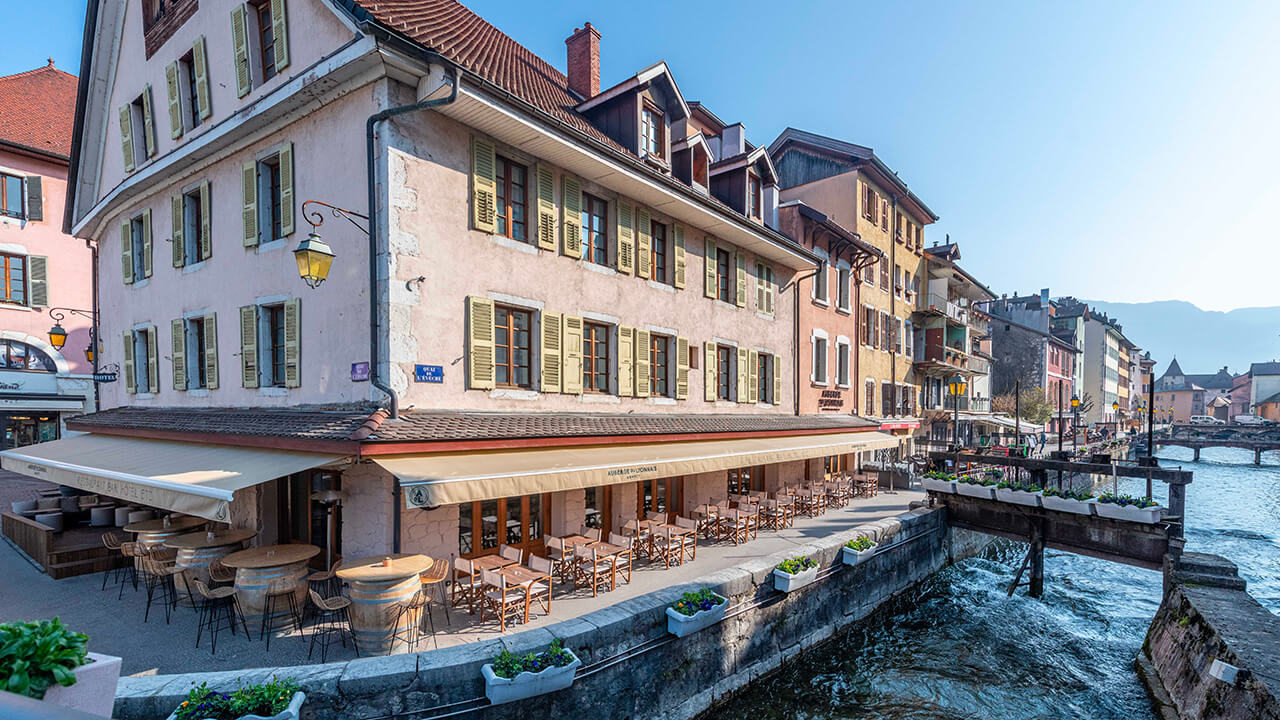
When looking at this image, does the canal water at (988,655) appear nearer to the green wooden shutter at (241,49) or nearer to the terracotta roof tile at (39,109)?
the green wooden shutter at (241,49)

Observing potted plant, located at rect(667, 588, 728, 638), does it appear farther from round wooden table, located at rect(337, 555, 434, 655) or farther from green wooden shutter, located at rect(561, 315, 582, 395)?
green wooden shutter, located at rect(561, 315, 582, 395)

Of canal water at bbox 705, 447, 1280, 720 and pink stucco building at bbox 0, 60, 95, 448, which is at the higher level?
pink stucco building at bbox 0, 60, 95, 448

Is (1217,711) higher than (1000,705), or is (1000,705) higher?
(1217,711)

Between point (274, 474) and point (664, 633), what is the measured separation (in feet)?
17.8

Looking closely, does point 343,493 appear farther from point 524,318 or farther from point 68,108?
point 68,108

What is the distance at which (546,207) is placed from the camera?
35.3 ft

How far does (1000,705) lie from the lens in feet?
29.8

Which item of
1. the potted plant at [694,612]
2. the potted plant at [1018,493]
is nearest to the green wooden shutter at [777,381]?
the potted plant at [1018,493]

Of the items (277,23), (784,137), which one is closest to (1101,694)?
(277,23)

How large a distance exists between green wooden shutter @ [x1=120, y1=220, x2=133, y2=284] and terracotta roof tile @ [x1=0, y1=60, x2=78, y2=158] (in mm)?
10641

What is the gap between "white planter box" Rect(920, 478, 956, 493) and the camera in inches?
610

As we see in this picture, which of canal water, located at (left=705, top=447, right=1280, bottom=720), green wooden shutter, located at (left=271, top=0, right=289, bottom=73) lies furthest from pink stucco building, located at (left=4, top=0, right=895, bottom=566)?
canal water, located at (left=705, top=447, right=1280, bottom=720)

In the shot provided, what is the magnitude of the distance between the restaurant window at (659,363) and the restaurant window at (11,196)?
77.8 feet

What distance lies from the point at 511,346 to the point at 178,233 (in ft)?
27.1
